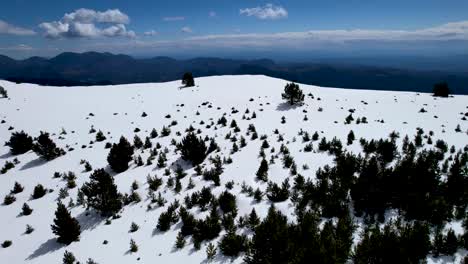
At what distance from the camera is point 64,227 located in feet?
36.7

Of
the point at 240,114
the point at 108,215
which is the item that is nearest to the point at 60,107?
the point at 240,114

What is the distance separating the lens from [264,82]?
4428 cm

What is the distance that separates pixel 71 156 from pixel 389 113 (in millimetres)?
29136

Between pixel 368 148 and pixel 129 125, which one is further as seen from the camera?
pixel 129 125

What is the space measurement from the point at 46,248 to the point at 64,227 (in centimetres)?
132

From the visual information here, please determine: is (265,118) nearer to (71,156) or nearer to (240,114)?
(240,114)

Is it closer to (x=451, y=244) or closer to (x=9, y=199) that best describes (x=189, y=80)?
(x=9, y=199)

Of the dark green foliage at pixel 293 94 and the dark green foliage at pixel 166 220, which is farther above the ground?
the dark green foliage at pixel 293 94

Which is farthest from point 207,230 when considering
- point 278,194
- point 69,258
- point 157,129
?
point 157,129

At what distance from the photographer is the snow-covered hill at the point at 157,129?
37.0ft

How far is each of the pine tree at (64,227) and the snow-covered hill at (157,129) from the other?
31 centimetres

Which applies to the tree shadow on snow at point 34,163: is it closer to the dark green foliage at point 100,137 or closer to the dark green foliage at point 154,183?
the dark green foliage at point 100,137

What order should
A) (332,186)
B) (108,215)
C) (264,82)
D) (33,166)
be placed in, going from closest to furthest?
(332,186), (108,215), (33,166), (264,82)

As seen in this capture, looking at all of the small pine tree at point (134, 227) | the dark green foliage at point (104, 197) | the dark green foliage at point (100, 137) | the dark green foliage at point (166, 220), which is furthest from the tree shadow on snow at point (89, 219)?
the dark green foliage at point (100, 137)
